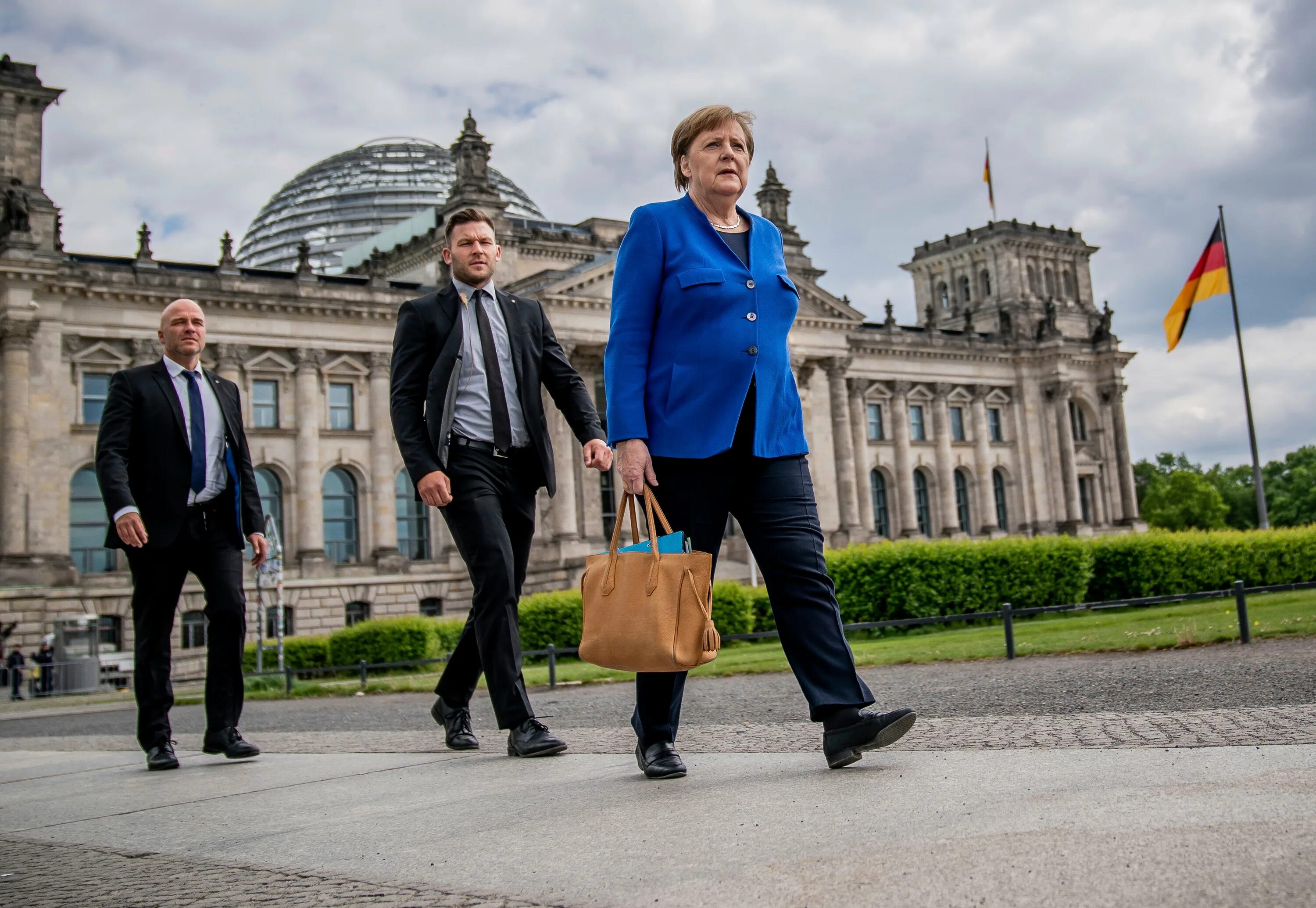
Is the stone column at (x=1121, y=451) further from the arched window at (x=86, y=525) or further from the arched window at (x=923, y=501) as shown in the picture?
the arched window at (x=86, y=525)

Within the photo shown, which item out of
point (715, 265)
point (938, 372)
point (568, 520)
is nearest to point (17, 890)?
point (715, 265)

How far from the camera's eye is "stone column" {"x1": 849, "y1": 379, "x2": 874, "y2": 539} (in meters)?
59.3

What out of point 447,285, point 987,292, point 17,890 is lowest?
point 17,890

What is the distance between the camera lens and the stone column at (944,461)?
209 ft

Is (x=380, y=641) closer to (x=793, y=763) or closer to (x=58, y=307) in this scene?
(x=58, y=307)

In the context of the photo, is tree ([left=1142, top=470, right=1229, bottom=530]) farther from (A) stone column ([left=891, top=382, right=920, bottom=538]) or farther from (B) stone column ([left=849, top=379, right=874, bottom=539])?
(B) stone column ([left=849, top=379, right=874, bottom=539])

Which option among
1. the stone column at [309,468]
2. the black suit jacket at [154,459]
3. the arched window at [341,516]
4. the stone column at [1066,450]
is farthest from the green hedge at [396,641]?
the stone column at [1066,450]

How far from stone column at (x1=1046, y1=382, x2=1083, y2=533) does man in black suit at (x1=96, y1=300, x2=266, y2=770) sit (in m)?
64.2

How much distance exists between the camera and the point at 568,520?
156 ft

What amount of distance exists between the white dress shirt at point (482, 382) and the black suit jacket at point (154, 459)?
5.30 ft

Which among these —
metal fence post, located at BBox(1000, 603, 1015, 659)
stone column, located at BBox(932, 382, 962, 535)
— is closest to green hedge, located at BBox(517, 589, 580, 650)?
metal fence post, located at BBox(1000, 603, 1015, 659)

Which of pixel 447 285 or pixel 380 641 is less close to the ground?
pixel 447 285

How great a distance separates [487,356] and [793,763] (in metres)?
2.86

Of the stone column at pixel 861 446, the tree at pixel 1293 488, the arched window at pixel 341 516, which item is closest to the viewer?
the arched window at pixel 341 516
